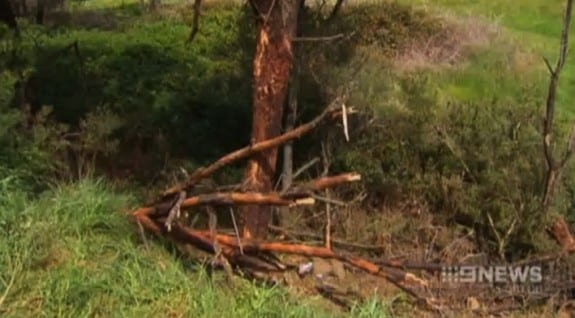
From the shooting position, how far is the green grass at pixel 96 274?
4.99 metres

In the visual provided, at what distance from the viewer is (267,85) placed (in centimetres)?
634

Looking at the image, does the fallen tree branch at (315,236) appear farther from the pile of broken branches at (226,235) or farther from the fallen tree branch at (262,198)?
the fallen tree branch at (262,198)

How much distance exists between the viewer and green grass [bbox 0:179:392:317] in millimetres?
4988

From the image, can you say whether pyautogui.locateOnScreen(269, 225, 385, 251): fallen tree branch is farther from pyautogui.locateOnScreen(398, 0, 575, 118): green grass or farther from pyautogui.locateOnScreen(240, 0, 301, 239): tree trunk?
pyautogui.locateOnScreen(398, 0, 575, 118): green grass

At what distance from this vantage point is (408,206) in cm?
745

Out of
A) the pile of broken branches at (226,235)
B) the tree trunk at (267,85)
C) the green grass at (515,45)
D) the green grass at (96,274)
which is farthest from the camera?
the green grass at (515,45)

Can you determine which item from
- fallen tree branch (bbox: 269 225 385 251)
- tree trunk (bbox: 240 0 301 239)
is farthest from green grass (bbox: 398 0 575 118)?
tree trunk (bbox: 240 0 301 239)

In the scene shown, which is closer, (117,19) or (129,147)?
(129,147)

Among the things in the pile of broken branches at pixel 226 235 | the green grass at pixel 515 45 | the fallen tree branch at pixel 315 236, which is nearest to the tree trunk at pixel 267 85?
the fallen tree branch at pixel 315 236

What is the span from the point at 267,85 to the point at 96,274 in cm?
184

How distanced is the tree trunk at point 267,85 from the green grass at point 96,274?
86 centimetres

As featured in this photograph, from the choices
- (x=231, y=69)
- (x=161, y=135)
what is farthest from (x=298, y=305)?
(x=231, y=69)

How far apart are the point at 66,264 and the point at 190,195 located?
1014 mm

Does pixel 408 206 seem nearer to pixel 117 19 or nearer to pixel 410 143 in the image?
pixel 410 143
